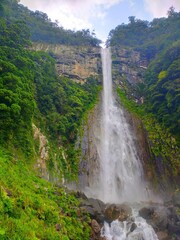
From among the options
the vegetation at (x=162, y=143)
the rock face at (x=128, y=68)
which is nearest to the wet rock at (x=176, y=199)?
the vegetation at (x=162, y=143)

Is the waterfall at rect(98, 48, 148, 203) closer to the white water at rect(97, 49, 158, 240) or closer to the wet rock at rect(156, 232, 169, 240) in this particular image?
the white water at rect(97, 49, 158, 240)

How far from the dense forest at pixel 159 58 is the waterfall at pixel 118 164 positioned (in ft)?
14.4

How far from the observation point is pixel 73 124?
23.2 m

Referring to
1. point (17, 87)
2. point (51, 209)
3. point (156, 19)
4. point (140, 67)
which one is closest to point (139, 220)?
point (51, 209)

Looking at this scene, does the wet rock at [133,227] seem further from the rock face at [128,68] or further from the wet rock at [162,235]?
the rock face at [128,68]

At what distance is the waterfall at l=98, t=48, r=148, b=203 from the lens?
818 inches

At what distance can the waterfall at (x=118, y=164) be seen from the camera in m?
20.8

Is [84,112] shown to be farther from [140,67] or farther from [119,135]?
[140,67]

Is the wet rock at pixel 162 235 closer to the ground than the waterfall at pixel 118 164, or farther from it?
closer to the ground

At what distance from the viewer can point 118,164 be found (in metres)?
23.0

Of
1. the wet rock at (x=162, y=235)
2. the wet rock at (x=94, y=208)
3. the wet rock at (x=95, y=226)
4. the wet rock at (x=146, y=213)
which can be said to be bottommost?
the wet rock at (x=162, y=235)

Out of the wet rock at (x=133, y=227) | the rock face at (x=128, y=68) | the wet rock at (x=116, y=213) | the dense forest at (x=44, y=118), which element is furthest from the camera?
the rock face at (x=128, y=68)

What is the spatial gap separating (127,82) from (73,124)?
1641cm

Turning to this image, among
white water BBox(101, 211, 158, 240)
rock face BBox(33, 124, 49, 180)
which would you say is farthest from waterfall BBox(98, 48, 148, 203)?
rock face BBox(33, 124, 49, 180)
